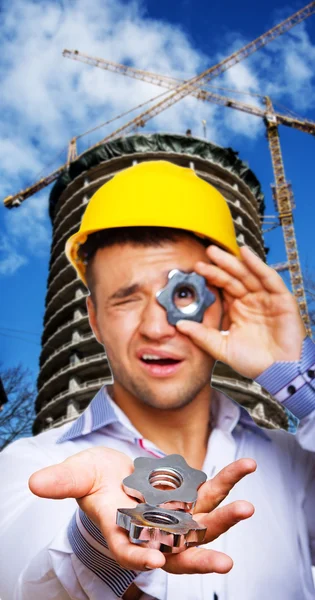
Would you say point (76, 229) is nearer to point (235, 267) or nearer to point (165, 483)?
point (235, 267)

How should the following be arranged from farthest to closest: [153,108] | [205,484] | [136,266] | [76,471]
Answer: [153,108]
[136,266]
[205,484]
[76,471]

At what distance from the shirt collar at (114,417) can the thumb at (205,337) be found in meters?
0.44

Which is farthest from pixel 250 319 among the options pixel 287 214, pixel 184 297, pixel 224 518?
pixel 287 214

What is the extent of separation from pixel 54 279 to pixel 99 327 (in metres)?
24.8

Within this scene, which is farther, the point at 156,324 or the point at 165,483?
the point at 156,324

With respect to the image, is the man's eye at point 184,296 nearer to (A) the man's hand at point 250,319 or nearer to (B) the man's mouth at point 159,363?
(A) the man's hand at point 250,319

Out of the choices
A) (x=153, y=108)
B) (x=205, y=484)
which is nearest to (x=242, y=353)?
(x=205, y=484)

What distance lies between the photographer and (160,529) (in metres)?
1.41

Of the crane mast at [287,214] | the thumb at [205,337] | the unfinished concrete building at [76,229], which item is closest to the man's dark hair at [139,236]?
the thumb at [205,337]

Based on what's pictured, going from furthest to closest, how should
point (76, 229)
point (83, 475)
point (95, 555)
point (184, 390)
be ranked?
point (76, 229) < point (184, 390) < point (95, 555) < point (83, 475)

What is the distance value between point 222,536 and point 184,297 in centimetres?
145

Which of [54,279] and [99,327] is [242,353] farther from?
[54,279]

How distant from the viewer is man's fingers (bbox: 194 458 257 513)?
153 centimetres

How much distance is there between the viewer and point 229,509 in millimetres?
1450
